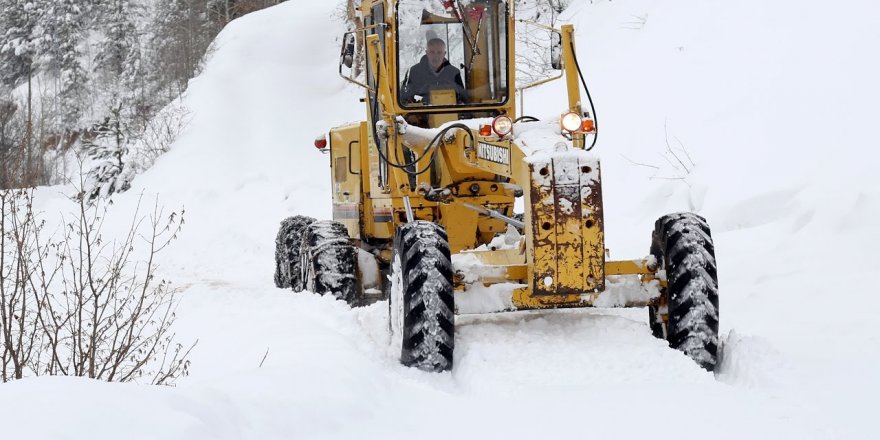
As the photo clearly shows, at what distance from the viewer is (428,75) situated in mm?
7777

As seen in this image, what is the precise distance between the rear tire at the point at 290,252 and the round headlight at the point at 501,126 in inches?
161

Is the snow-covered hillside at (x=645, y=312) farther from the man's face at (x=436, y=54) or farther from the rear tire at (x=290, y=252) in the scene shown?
the man's face at (x=436, y=54)

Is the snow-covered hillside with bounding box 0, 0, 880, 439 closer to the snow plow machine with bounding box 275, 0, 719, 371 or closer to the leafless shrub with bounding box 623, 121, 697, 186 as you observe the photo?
the leafless shrub with bounding box 623, 121, 697, 186

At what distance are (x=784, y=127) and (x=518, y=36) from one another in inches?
371

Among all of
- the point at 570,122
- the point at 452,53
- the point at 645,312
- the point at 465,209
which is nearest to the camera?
the point at 570,122

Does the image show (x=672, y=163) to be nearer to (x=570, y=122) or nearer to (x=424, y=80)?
(x=424, y=80)

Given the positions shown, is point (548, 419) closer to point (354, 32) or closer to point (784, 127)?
point (354, 32)

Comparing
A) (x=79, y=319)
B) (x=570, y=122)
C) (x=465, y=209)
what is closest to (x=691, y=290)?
(x=570, y=122)

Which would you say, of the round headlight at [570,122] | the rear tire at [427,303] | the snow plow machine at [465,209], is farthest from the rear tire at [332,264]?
the round headlight at [570,122]

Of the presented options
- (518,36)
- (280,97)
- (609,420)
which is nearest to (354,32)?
(609,420)

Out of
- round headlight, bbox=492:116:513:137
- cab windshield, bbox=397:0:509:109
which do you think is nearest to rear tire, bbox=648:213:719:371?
round headlight, bbox=492:116:513:137

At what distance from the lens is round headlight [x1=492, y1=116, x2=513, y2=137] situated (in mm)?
6473

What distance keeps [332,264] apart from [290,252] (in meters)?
1.89

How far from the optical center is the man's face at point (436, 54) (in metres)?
7.76
